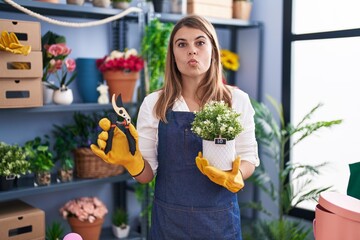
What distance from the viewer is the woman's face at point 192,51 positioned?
5.47 ft

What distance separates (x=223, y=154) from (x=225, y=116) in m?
0.13

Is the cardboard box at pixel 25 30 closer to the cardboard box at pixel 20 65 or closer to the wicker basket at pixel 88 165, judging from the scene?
the cardboard box at pixel 20 65

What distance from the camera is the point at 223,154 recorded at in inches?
59.7

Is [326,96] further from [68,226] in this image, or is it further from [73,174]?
[68,226]

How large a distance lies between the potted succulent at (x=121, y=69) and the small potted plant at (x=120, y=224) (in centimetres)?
75

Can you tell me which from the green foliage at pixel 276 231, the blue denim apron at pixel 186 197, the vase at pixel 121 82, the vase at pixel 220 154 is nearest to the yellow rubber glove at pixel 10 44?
the vase at pixel 121 82

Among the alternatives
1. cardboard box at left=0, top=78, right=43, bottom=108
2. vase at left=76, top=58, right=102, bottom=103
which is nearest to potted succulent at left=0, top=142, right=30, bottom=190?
cardboard box at left=0, top=78, right=43, bottom=108

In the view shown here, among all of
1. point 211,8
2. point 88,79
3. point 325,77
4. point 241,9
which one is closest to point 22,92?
point 88,79

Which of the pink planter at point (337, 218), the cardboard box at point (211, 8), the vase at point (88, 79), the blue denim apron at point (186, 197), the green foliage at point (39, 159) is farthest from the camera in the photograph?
the cardboard box at point (211, 8)

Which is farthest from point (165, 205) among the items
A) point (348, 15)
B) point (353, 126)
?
point (348, 15)

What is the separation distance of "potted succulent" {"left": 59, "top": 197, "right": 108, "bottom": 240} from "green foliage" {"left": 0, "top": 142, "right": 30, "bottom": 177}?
1.50 feet

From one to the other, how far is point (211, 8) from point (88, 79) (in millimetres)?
981

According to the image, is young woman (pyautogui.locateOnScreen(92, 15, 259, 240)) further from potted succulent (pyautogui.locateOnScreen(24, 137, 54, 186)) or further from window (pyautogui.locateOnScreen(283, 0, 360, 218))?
window (pyautogui.locateOnScreen(283, 0, 360, 218))

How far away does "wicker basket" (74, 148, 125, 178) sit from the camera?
2529 mm
